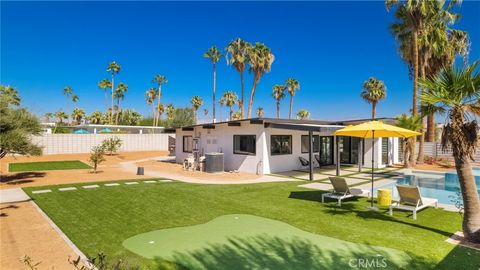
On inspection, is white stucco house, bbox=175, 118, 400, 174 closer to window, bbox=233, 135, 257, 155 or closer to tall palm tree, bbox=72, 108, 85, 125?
window, bbox=233, 135, 257, 155

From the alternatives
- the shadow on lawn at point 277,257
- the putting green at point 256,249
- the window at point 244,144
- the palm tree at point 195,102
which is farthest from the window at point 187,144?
the palm tree at point 195,102

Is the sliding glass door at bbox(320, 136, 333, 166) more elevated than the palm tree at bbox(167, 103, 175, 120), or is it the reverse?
the palm tree at bbox(167, 103, 175, 120)

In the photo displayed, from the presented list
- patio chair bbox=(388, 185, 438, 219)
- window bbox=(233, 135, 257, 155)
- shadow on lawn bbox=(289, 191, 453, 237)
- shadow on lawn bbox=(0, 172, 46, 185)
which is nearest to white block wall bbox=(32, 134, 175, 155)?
shadow on lawn bbox=(0, 172, 46, 185)

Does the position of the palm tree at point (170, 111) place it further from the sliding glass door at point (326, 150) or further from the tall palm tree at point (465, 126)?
the tall palm tree at point (465, 126)

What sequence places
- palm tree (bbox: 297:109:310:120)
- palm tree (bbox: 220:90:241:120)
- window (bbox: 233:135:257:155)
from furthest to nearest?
palm tree (bbox: 220:90:241:120) < palm tree (bbox: 297:109:310:120) < window (bbox: 233:135:257:155)

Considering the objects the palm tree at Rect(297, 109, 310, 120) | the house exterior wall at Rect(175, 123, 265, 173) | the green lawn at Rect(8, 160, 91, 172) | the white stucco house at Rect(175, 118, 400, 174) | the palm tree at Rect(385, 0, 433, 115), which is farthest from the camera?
the palm tree at Rect(297, 109, 310, 120)

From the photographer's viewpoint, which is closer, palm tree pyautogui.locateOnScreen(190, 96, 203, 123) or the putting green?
the putting green

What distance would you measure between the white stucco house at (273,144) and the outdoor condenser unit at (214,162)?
81cm

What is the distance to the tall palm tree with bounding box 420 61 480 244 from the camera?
597 centimetres

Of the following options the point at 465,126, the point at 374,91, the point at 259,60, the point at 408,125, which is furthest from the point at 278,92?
the point at 465,126

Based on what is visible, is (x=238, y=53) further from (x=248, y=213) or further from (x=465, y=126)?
(x=465, y=126)

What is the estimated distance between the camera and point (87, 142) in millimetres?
30734

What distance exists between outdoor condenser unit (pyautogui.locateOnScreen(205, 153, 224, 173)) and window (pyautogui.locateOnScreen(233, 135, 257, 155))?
1.04 m

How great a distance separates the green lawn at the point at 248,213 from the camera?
5.23m
